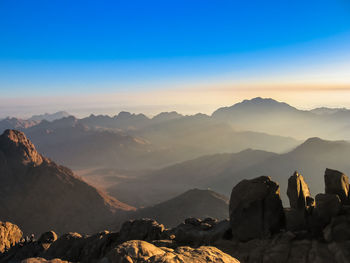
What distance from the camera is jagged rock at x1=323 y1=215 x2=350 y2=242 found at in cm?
2024

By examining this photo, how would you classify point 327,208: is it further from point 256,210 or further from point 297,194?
point 256,210

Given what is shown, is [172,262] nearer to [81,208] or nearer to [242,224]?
[242,224]

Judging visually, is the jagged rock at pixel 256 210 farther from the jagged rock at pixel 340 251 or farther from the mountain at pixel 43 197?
the mountain at pixel 43 197

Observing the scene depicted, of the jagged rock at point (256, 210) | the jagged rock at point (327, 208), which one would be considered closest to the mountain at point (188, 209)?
the jagged rock at point (256, 210)

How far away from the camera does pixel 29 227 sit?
81.0m

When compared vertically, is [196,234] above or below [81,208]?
above

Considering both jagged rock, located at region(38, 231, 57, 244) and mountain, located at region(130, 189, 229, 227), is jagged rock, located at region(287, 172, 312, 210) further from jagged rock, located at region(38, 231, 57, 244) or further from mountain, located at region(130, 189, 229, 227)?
mountain, located at region(130, 189, 229, 227)

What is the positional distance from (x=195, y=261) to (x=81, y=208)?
305 ft

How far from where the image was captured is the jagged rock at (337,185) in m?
24.5

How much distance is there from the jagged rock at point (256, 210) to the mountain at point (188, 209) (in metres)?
55.0

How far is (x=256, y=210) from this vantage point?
25391mm

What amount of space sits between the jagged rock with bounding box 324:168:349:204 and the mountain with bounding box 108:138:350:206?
96.3 meters

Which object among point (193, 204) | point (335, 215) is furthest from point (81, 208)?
point (335, 215)

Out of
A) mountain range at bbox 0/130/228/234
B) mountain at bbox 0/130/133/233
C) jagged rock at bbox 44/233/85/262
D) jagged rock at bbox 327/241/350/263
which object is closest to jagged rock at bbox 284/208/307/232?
jagged rock at bbox 327/241/350/263
